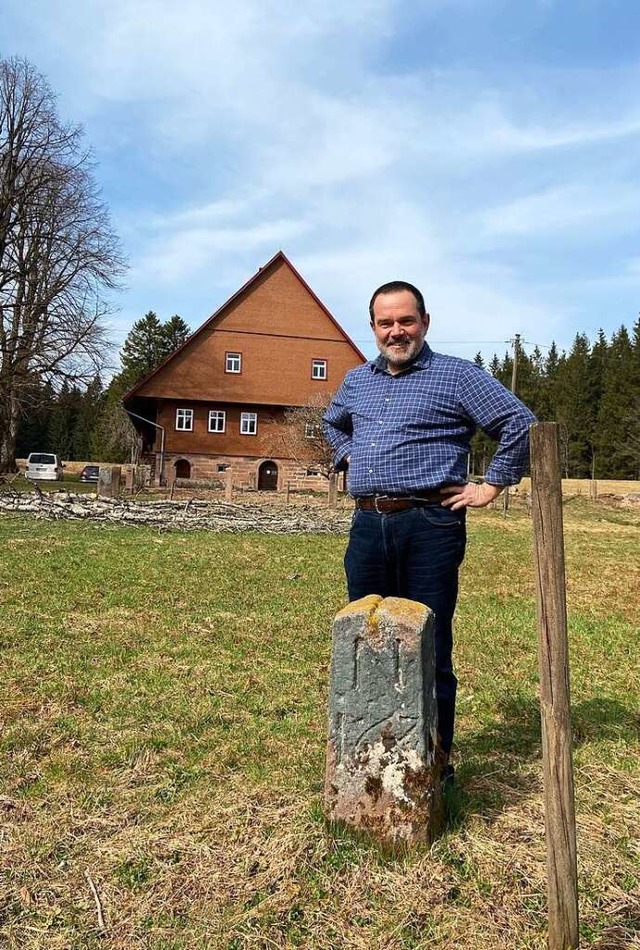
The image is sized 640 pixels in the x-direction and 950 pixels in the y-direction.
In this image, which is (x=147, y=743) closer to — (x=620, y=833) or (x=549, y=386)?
(x=620, y=833)

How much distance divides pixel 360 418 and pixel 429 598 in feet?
2.98

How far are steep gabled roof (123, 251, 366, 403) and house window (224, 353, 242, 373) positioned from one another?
1778 mm

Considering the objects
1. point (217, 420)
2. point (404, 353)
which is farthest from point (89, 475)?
point (404, 353)

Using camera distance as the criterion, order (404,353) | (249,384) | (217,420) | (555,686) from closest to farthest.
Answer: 1. (555,686)
2. (404,353)
3. (217,420)
4. (249,384)

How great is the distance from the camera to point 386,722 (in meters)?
3.05

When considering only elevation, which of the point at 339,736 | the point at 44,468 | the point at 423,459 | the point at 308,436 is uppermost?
the point at 308,436

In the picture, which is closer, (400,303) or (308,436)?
(400,303)

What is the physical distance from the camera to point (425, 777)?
3.03 metres

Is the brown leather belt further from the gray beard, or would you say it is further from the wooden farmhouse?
the wooden farmhouse

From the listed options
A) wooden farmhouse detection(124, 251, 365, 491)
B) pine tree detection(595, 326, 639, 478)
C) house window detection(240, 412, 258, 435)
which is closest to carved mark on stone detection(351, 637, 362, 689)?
wooden farmhouse detection(124, 251, 365, 491)

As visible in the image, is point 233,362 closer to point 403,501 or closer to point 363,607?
point 403,501

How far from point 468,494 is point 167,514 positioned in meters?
15.6

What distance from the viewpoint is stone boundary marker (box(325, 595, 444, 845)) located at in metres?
3.02

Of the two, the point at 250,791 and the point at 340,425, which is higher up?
the point at 340,425
